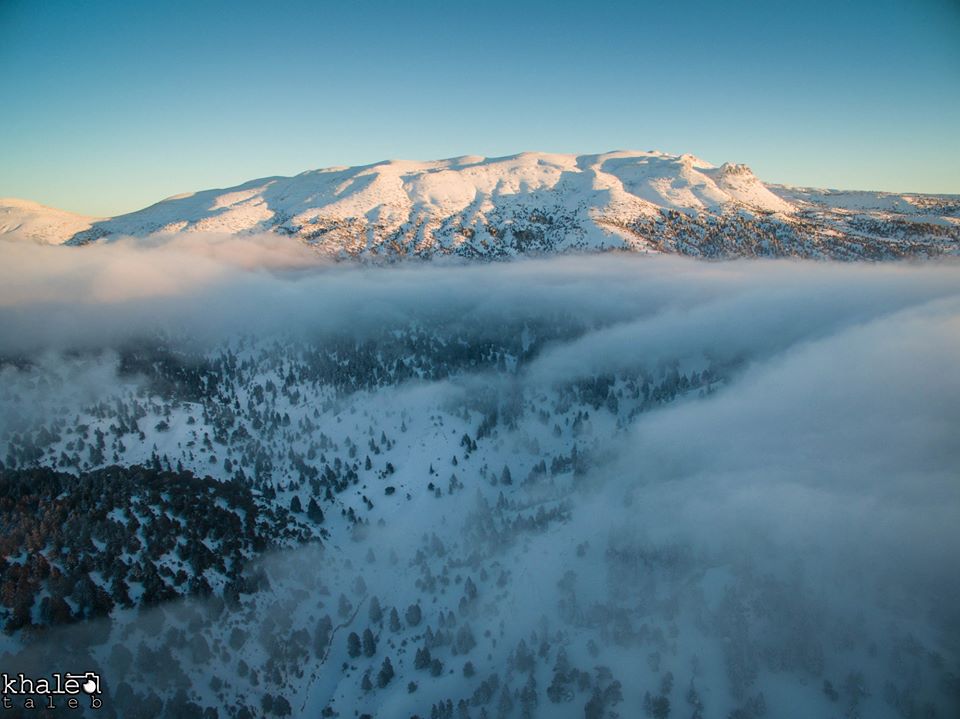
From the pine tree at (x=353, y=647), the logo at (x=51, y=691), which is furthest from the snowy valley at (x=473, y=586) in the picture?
the logo at (x=51, y=691)

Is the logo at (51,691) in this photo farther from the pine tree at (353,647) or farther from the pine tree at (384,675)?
the pine tree at (384,675)

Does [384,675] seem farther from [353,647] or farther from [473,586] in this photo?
[473,586]

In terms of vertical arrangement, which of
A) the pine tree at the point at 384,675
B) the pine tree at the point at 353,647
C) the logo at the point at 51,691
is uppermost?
the logo at the point at 51,691

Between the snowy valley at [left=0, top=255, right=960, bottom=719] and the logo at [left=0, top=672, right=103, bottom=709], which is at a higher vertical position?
the logo at [left=0, top=672, right=103, bottom=709]

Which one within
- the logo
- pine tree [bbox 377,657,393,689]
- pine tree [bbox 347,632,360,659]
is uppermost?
the logo

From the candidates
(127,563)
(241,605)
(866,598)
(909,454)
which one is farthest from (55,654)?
(909,454)

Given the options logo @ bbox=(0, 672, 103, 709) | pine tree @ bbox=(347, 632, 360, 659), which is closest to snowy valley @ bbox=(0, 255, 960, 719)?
pine tree @ bbox=(347, 632, 360, 659)

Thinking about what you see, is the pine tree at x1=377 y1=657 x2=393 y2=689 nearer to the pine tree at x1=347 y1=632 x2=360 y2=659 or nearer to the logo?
the pine tree at x1=347 y1=632 x2=360 y2=659

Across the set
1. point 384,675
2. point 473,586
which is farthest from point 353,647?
point 473,586
